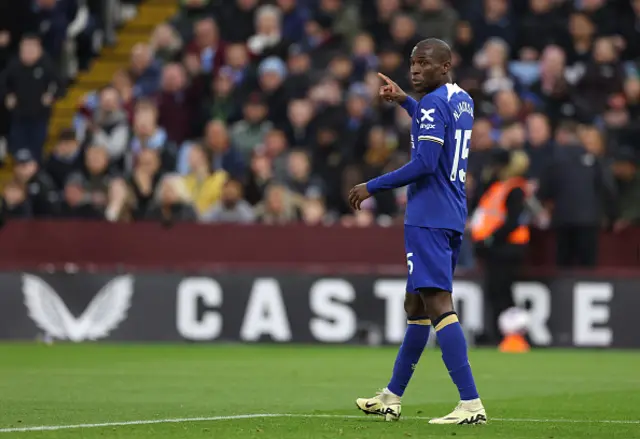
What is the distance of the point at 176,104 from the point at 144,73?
114 centimetres

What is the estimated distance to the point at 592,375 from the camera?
44.6 ft

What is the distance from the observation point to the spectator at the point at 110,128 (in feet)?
66.6

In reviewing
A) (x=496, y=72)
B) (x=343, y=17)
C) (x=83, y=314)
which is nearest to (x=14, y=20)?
(x=343, y=17)

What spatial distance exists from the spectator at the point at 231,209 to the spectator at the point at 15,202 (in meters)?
2.23

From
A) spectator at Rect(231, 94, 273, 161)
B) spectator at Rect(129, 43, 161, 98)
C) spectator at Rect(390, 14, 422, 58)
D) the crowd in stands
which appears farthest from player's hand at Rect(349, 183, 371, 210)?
spectator at Rect(129, 43, 161, 98)

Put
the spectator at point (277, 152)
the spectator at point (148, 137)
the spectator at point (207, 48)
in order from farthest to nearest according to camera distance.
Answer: the spectator at point (207, 48) → the spectator at point (148, 137) → the spectator at point (277, 152)

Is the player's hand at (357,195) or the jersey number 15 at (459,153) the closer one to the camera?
the player's hand at (357,195)

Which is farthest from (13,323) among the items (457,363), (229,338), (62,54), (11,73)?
(457,363)

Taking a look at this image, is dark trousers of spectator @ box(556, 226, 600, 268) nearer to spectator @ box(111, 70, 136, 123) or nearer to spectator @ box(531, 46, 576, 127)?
spectator @ box(531, 46, 576, 127)

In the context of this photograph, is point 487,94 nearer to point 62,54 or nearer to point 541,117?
point 541,117

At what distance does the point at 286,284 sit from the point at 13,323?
3.30 m

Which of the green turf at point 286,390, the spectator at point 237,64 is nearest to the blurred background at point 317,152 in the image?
the spectator at point 237,64

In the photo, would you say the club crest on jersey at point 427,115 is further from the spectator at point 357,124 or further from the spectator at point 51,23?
the spectator at point 51,23

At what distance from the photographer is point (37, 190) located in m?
19.0
